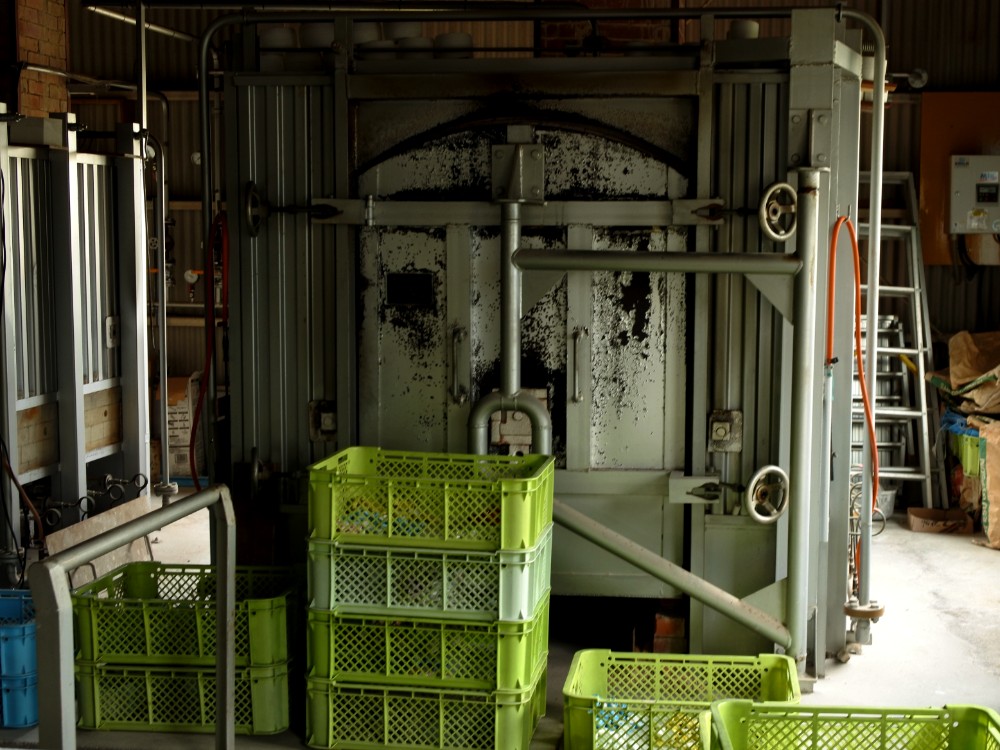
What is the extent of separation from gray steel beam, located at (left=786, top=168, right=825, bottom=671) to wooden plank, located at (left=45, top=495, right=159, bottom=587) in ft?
10.0

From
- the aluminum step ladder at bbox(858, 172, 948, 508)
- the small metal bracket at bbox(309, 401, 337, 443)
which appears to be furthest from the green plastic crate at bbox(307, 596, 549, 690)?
the aluminum step ladder at bbox(858, 172, 948, 508)

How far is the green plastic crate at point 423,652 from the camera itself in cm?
409

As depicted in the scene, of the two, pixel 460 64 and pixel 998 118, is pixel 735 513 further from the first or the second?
pixel 998 118

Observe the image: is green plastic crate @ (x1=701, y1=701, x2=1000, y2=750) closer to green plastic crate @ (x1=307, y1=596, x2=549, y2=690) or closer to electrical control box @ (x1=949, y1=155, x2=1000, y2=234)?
green plastic crate @ (x1=307, y1=596, x2=549, y2=690)

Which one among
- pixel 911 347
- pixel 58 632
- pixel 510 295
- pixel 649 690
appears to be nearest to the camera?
pixel 58 632

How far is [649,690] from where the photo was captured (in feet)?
14.4

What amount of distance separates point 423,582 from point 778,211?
82.4 inches

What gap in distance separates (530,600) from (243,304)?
186cm

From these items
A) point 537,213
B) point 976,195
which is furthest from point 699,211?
point 976,195

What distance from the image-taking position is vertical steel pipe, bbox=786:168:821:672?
15.1ft

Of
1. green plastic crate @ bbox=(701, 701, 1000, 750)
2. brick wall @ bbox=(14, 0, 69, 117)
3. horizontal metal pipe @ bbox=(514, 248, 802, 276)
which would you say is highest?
brick wall @ bbox=(14, 0, 69, 117)

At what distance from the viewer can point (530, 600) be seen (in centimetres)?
411

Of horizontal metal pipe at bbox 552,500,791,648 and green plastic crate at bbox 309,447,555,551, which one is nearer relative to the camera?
green plastic crate at bbox 309,447,555,551

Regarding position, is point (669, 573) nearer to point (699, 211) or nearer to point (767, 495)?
point (767, 495)
